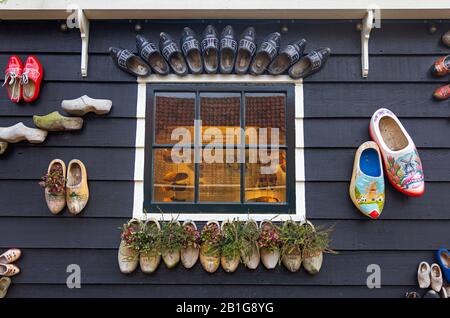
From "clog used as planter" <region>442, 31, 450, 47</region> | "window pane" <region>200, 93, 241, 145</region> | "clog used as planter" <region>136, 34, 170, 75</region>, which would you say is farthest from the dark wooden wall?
"window pane" <region>200, 93, 241, 145</region>

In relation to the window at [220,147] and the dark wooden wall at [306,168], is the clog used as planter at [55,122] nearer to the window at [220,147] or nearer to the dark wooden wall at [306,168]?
the dark wooden wall at [306,168]

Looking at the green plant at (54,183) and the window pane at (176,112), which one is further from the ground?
Answer: the window pane at (176,112)

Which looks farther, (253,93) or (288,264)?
(253,93)

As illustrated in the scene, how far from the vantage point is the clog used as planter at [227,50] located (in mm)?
2334

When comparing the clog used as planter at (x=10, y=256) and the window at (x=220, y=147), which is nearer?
the clog used as planter at (x=10, y=256)

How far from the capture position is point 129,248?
2254mm

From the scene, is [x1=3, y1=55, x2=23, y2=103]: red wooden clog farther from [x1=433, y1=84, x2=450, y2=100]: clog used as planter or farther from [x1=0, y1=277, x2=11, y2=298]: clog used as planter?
[x1=433, y1=84, x2=450, y2=100]: clog used as planter

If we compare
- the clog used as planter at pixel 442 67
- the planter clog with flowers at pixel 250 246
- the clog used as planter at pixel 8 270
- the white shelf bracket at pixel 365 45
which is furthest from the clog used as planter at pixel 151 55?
the clog used as planter at pixel 442 67

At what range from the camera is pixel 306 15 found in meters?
2.38

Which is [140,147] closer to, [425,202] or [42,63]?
[42,63]
